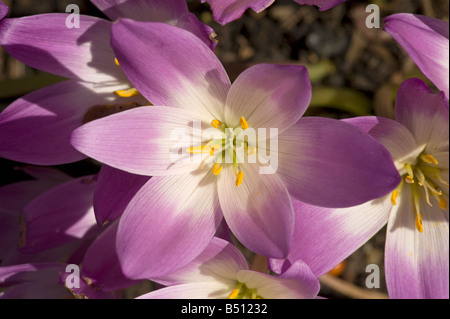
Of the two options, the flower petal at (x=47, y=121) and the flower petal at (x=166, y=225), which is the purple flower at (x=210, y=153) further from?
the flower petal at (x=47, y=121)

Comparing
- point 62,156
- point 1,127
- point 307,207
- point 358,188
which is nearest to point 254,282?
point 307,207

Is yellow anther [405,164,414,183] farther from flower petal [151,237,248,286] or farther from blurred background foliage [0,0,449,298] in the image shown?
blurred background foliage [0,0,449,298]

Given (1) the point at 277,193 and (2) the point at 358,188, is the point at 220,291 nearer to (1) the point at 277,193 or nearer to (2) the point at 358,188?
(1) the point at 277,193

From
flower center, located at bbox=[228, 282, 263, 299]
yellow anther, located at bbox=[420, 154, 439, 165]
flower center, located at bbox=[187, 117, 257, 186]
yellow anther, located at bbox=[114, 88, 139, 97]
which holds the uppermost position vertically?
yellow anther, located at bbox=[114, 88, 139, 97]

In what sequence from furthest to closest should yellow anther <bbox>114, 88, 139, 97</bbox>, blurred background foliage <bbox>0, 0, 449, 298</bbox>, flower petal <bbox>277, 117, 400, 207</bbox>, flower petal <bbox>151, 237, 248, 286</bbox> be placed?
blurred background foliage <bbox>0, 0, 449, 298</bbox> → yellow anther <bbox>114, 88, 139, 97</bbox> → flower petal <bbox>151, 237, 248, 286</bbox> → flower petal <bbox>277, 117, 400, 207</bbox>

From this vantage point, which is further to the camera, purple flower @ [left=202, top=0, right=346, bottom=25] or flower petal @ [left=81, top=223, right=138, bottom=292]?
flower petal @ [left=81, top=223, right=138, bottom=292]

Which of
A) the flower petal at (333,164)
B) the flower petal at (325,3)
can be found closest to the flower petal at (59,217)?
the flower petal at (333,164)

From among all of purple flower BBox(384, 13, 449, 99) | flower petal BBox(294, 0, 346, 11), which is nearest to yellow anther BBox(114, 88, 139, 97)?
flower petal BBox(294, 0, 346, 11)
